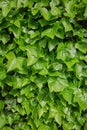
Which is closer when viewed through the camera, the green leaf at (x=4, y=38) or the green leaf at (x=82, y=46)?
the green leaf at (x=82, y=46)

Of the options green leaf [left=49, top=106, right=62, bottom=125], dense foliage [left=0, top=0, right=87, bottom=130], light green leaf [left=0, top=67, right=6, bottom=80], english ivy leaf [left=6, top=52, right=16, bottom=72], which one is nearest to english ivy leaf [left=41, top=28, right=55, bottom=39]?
dense foliage [left=0, top=0, right=87, bottom=130]

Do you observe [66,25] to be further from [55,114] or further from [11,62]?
[55,114]

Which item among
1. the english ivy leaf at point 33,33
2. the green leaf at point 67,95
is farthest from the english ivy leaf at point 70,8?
the green leaf at point 67,95

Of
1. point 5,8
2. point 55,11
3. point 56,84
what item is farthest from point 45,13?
point 56,84

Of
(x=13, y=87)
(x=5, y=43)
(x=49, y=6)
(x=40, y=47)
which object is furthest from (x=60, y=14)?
(x=13, y=87)

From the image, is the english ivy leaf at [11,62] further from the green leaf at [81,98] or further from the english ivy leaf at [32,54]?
the green leaf at [81,98]

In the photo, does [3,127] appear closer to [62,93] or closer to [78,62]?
[62,93]

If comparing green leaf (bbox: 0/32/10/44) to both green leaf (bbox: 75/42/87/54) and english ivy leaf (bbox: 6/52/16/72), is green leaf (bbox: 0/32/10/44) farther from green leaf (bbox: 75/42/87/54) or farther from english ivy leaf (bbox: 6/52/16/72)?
green leaf (bbox: 75/42/87/54)

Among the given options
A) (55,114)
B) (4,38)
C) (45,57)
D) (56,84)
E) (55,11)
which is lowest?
(55,114)

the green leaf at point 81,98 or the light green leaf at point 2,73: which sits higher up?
the light green leaf at point 2,73
